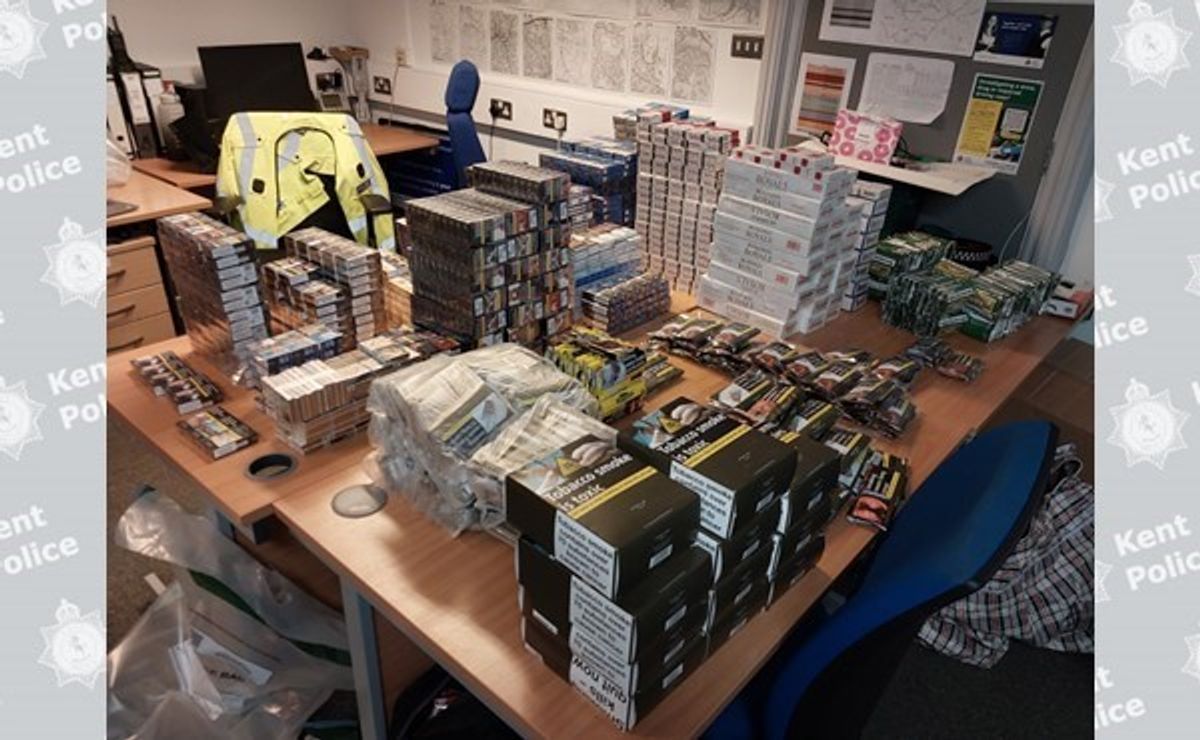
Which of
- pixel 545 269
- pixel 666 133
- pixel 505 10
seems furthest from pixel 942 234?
pixel 505 10

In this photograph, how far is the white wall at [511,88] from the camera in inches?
118

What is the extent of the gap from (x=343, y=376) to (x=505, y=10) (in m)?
2.84

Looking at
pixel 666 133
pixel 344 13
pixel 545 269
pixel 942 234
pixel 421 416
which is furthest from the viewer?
pixel 344 13

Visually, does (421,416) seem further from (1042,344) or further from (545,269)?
(1042,344)

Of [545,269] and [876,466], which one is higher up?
[545,269]

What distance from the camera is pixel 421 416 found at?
1.26m

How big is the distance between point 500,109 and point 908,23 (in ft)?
7.02

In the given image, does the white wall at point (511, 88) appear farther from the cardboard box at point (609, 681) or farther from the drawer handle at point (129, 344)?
the cardboard box at point (609, 681)

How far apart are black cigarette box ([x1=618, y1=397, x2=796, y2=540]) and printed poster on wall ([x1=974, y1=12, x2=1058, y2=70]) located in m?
1.77

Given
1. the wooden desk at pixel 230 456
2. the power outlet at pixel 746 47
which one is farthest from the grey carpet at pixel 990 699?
the power outlet at pixel 746 47

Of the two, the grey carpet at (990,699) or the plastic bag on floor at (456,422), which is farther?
the grey carpet at (990,699)

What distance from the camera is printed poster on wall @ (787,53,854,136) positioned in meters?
2.50

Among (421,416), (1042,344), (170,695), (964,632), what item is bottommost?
(964,632)

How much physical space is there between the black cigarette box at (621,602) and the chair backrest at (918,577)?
21 cm
